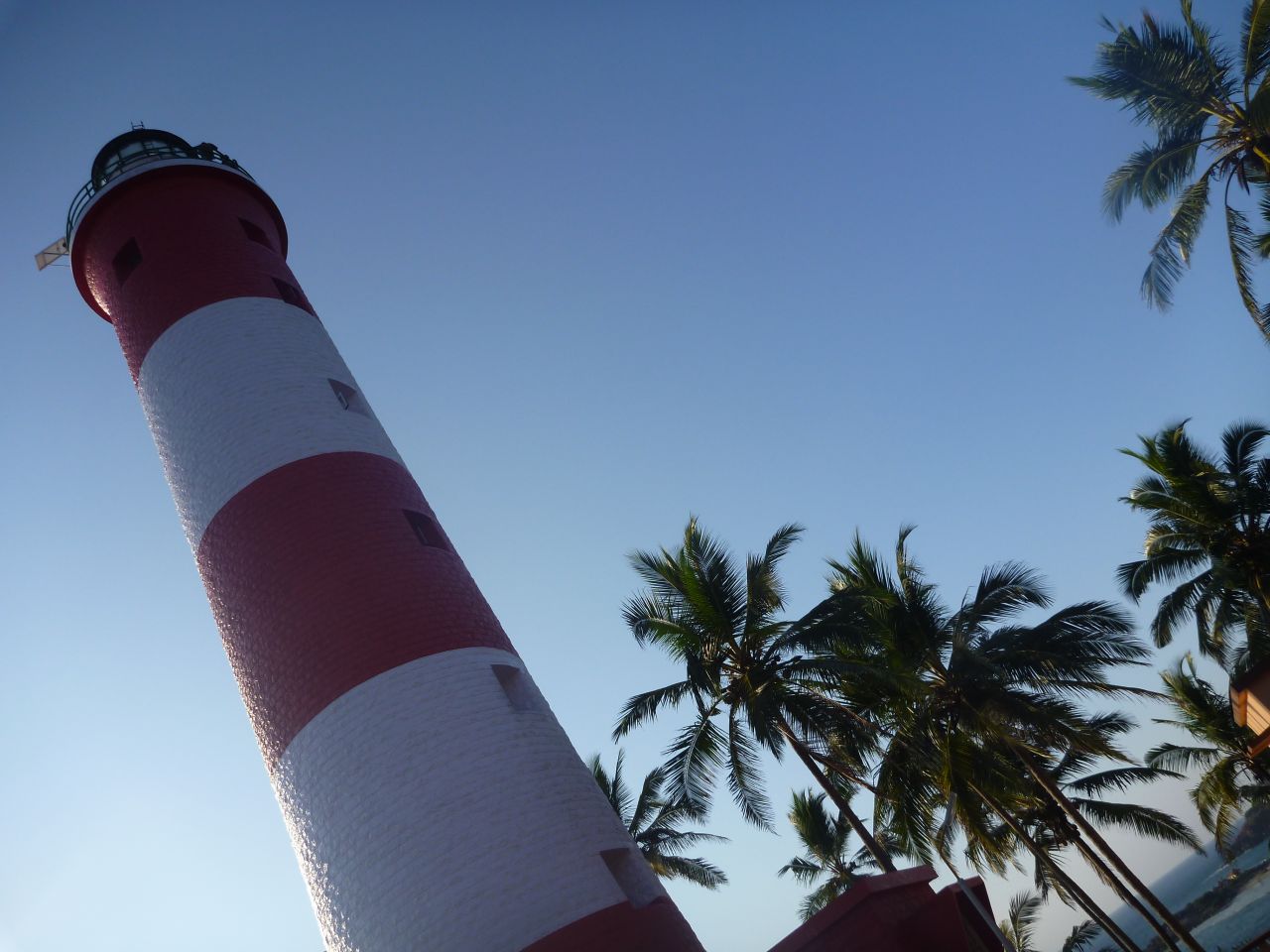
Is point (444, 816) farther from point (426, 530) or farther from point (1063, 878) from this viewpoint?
point (1063, 878)

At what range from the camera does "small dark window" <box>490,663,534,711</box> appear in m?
11.6

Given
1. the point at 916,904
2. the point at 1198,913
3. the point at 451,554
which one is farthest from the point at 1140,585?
the point at 1198,913

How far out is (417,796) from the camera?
10031 millimetres

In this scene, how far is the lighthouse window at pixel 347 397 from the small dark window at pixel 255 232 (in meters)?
4.03

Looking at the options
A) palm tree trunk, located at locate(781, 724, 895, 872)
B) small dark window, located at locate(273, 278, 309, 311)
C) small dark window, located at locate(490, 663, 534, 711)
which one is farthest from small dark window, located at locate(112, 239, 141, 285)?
palm tree trunk, located at locate(781, 724, 895, 872)

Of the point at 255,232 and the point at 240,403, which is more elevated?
the point at 255,232

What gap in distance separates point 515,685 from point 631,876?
2.85m

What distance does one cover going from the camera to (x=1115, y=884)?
67.3 ft

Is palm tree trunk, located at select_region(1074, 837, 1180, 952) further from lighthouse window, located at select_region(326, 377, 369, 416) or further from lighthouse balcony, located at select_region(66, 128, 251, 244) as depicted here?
lighthouse balcony, located at select_region(66, 128, 251, 244)

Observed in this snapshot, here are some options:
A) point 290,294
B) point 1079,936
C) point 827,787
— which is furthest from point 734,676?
point 1079,936

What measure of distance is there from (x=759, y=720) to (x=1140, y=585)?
17.6 meters

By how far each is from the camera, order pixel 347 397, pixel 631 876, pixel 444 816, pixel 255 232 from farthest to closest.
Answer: pixel 255 232, pixel 347 397, pixel 631 876, pixel 444 816

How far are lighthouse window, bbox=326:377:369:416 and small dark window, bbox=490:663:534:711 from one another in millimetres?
5033

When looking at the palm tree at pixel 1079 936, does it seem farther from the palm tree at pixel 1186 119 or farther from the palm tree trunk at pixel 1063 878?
the palm tree at pixel 1186 119
